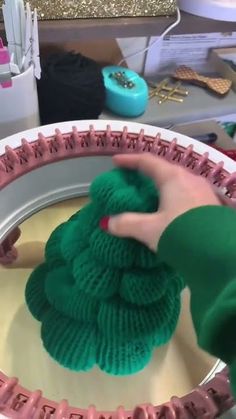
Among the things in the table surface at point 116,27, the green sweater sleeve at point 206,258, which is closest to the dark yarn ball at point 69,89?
the table surface at point 116,27

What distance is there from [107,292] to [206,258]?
12 centimetres

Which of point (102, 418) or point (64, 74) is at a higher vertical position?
point (64, 74)

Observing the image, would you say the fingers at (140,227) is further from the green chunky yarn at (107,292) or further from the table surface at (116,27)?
the table surface at (116,27)

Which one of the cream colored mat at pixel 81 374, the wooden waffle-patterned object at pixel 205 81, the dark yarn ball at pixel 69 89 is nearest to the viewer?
the cream colored mat at pixel 81 374

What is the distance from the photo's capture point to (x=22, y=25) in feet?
1.63

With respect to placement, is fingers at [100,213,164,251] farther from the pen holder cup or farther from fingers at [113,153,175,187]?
the pen holder cup

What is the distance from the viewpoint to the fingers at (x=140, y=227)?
34 cm

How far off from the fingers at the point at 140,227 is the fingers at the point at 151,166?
0.11 feet

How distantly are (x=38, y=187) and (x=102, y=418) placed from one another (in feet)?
0.85

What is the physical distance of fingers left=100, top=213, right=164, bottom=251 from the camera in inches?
13.4

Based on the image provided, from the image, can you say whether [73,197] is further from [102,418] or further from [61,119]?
[102,418]

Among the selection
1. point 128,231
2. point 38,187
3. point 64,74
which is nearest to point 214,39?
point 64,74

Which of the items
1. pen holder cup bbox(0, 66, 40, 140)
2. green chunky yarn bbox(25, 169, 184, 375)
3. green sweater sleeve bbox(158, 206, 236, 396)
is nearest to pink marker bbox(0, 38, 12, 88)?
pen holder cup bbox(0, 66, 40, 140)

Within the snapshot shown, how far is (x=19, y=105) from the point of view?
20.7 inches
